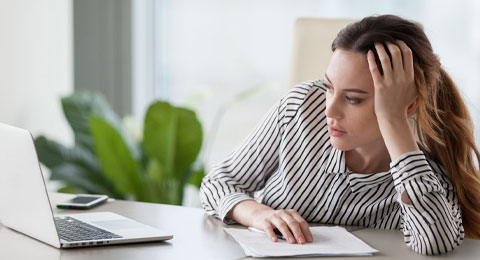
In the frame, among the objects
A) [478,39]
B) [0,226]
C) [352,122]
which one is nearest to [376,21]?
[352,122]

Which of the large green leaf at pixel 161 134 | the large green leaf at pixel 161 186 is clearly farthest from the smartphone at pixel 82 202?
the large green leaf at pixel 161 186

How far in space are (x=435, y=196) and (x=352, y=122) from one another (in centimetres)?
21

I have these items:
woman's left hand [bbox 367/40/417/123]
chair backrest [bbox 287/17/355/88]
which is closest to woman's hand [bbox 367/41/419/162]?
woman's left hand [bbox 367/40/417/123]

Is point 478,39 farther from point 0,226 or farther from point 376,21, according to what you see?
point 0,226

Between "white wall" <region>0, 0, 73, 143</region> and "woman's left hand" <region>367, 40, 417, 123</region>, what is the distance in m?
2.12

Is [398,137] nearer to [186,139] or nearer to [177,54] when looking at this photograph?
[186,139]

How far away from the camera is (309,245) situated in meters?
1.35

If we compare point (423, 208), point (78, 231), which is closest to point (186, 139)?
point (78, 231)

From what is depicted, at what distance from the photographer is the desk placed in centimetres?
128

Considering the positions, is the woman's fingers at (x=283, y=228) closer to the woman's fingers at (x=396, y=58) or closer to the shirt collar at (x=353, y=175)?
the shirt collar at (x=353, y=175)

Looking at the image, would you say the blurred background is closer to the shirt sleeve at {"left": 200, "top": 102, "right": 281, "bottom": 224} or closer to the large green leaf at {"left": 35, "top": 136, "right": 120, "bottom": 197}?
the large green leaf at {"left": 35, "top": 136, "right": 120, "bottom": 197}

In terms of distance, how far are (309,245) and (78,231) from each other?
1.46 feet

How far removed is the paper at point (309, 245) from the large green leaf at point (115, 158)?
167 centimetres

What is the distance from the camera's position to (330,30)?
2117 mm
